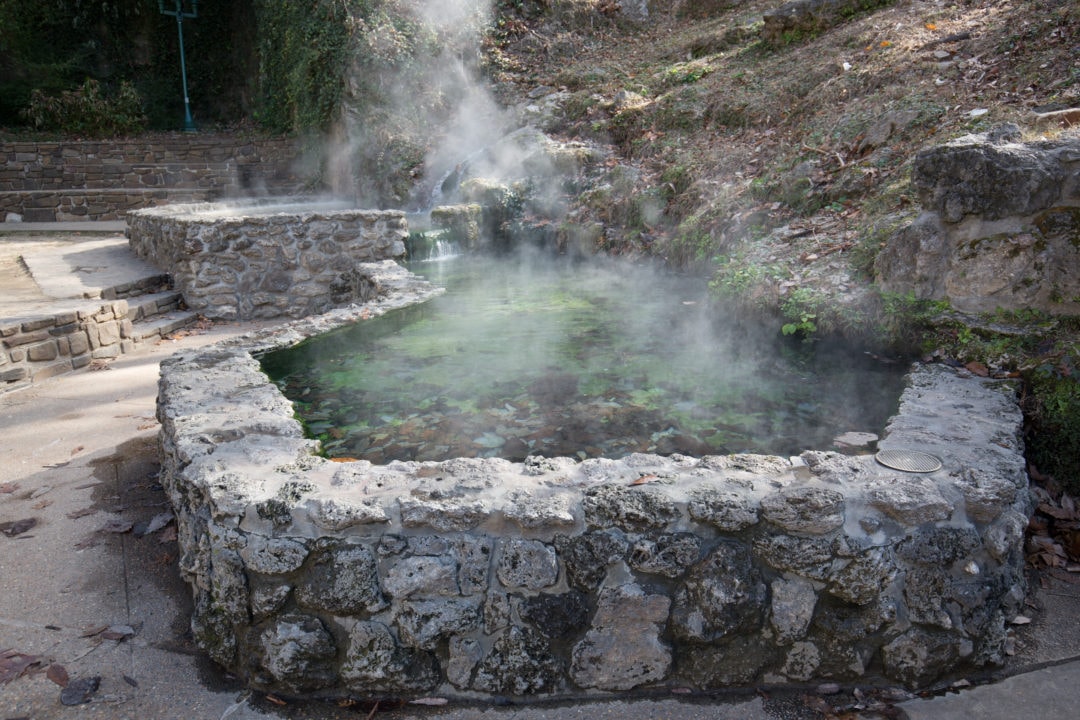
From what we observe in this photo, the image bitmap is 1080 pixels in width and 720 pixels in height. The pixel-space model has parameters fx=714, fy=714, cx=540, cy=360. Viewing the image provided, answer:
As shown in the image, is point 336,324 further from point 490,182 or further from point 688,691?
point 490,182

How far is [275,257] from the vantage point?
734cm

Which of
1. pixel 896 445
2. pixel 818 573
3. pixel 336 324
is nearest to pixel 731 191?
pixel 336 324

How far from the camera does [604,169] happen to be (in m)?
9.77

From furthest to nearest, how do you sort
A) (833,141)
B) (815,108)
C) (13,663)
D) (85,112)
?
(85,112) < (815,108) < (833,141) < (13,663)

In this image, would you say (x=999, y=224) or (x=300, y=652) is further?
(x=999, y=224)

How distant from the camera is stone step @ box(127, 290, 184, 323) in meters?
6.73

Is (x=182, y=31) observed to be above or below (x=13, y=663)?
above

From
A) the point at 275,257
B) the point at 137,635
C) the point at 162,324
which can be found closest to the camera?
the point at 137,635

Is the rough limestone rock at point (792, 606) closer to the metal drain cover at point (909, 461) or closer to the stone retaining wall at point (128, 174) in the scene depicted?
the metal drain cover at point (909, 461)

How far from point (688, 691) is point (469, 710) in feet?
2.27

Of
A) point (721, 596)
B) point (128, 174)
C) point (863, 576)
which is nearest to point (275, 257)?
point (721, 596)

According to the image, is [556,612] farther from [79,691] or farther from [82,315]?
[82,315]

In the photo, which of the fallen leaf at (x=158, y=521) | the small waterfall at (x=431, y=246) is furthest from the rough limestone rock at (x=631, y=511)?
the small waterfall at (x=431, y=246)

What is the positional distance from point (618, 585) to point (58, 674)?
6.19ft
